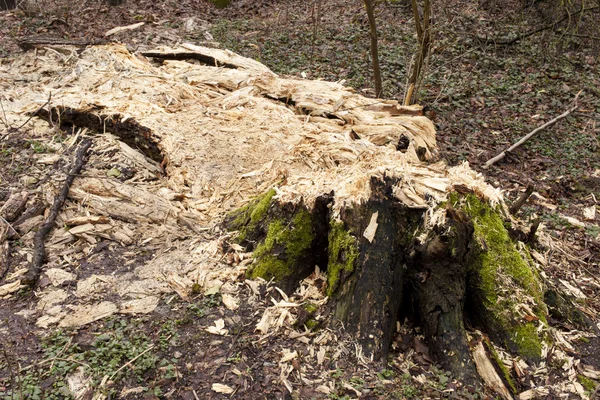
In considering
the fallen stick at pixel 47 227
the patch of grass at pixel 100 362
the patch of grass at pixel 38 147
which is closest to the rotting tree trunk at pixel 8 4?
the patch of grass at pixel 38 147

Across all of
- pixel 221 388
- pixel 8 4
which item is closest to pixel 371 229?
pixel 221 388

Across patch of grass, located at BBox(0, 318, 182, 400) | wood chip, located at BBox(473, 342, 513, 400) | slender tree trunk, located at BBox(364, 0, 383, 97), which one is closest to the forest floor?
patch of grass, located at BBox(0, 318, 182, 400)

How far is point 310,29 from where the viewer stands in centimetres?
1038

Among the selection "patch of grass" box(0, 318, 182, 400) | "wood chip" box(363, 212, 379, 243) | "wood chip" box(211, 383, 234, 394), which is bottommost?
"patch of grass" box(0, 318, 182, 400)

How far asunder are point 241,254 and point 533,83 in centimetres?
737

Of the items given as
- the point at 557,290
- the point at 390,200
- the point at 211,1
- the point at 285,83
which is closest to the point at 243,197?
the point at 390,200

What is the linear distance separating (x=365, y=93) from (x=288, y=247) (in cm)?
540

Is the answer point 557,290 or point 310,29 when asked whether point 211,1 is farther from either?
point 557,290

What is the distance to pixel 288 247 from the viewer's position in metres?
3.21

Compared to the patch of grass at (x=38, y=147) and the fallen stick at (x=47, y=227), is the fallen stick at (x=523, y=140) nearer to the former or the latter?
the fallen stick at (x=47, y=227)

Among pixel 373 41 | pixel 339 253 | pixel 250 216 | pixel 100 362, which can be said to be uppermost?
pixel 373 41

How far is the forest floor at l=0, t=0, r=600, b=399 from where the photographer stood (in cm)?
268

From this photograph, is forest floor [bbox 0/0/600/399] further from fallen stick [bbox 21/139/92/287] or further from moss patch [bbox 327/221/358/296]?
moss patch [bbox 327/221/358/296]

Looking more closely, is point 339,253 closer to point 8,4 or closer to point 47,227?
point 47,227
